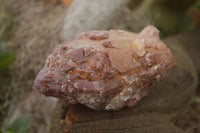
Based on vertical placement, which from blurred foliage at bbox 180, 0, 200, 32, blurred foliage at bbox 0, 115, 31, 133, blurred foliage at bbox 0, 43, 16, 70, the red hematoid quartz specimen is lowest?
blurred foliage at bbox 0, 115, 31, 133

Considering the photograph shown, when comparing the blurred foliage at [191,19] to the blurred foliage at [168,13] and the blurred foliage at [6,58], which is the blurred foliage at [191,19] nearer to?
the blurred foliage at [168,13]

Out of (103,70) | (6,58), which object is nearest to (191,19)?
(103,70)

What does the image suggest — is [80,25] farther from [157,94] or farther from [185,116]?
[185,116]

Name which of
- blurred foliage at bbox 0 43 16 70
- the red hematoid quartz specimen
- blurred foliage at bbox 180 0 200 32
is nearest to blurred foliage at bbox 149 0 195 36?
blurred foliage at bbox 180 0 200 32

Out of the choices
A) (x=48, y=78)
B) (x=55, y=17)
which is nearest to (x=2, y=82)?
(x=55, y=17)

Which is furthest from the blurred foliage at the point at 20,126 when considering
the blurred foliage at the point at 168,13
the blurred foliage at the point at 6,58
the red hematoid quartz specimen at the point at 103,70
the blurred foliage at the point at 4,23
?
the blurred foliage at the point at 168,13

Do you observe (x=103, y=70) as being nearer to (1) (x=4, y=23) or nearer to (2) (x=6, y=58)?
(2) (x=6, y=58)

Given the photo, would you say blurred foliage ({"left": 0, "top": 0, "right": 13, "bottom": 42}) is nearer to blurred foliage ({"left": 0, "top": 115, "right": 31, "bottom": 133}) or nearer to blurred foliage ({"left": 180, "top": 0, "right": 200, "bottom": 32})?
blurred foliage ({"left": 0, "top": 115, "right": 31, "bottom": 133})

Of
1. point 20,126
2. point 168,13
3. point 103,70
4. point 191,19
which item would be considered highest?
point 103,70

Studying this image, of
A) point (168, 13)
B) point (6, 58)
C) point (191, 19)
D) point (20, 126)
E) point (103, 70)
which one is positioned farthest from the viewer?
point (191, 19)

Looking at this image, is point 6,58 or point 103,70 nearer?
point 103,70
